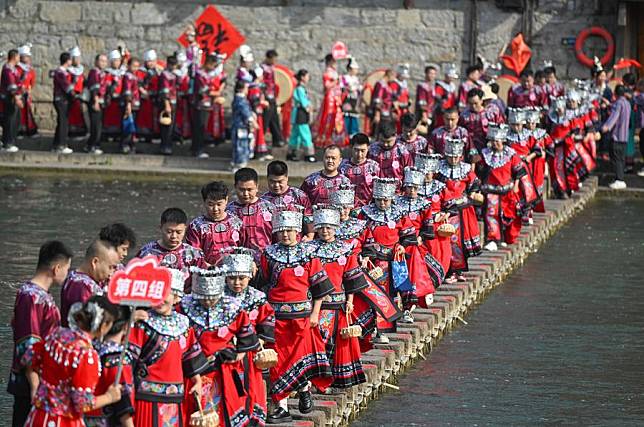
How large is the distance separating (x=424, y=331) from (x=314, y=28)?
1539 cm

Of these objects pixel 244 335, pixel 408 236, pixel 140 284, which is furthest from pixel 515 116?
pixel 140 284

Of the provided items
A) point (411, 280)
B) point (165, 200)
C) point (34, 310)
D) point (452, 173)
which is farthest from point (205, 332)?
point (165, 200)

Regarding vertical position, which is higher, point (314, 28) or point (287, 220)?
point (314, 28)

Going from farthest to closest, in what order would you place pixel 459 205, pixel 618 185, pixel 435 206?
pixel 618 185, pixel 459 205, pixel 435 206

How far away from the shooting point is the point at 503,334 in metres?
13.2

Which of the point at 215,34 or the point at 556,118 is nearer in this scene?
the point at 556,118

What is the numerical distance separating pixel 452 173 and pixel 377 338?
3278mm

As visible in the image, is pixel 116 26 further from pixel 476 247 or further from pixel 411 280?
pixel 411 280

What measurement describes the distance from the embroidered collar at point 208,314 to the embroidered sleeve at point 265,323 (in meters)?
0.38

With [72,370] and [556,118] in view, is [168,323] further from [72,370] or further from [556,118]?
[556,118]

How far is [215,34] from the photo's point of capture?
2662cm

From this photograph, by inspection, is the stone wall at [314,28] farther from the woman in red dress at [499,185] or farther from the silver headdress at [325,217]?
the silver headdress at [325,217]

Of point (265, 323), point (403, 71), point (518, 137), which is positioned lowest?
point (265, 323)

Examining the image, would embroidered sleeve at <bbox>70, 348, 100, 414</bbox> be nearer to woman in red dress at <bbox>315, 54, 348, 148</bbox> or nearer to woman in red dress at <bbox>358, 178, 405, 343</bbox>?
woman in red dress at <bbox>358, 178, 405, 343</bbox>
